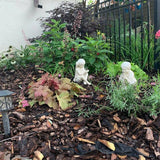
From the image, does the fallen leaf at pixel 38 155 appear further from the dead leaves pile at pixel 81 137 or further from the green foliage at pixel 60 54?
the green foliage at pixel 60 54

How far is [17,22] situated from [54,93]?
3.82 metres

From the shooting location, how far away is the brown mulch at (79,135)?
1.41 m

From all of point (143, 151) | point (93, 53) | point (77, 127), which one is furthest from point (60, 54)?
point (143, 151)

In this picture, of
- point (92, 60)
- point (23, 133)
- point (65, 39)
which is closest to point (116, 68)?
point (92, 60)

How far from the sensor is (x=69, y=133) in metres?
1.66

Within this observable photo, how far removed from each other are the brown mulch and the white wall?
358cm

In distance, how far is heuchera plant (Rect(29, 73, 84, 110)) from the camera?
210 centimetres

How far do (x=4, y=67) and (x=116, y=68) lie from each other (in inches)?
96.9

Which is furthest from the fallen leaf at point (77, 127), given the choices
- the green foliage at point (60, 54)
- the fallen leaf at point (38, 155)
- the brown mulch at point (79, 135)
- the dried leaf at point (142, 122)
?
the green foliage at point (60, 54)

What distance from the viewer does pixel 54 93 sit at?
2352 millimetres

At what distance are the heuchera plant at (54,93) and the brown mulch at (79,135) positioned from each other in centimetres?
8

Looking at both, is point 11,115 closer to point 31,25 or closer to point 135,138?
point 135,138

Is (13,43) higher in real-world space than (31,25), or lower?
lower

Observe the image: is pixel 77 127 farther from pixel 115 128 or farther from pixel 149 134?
pixel 149 134
